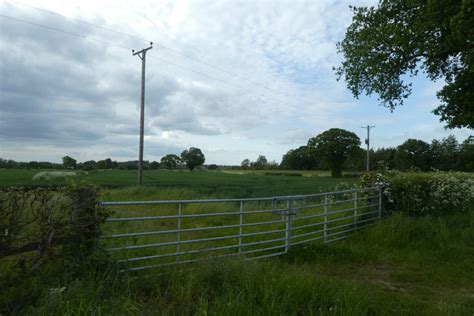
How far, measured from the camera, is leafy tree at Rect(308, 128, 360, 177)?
82375 mm

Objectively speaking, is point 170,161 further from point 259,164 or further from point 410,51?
point 410,51

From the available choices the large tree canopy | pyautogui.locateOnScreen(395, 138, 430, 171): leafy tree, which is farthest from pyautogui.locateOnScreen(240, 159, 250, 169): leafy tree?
the large tree canopy

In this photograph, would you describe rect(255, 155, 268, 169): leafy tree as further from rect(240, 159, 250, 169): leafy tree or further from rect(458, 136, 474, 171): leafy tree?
rect(458, 136, 474, 171): leafy tree

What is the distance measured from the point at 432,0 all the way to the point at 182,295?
35.6ft

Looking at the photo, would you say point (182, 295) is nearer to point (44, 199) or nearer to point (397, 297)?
point (44, 199)

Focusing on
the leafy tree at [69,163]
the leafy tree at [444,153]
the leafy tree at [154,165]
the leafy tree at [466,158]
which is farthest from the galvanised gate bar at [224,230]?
the leafy tree at [154,165]

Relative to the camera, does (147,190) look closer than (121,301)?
No

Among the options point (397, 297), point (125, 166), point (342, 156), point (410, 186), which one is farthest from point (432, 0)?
point (125, 166)

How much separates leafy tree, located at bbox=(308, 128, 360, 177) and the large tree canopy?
67372mm

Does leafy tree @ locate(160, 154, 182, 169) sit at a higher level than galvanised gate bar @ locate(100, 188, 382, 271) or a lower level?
higher

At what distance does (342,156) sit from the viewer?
3268 inches

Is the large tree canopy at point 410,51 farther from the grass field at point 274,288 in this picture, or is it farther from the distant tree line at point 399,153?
the distant tree line at point 399,153

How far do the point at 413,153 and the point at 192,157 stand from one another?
65.5 meters

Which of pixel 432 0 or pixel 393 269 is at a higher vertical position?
pixel 432 0
